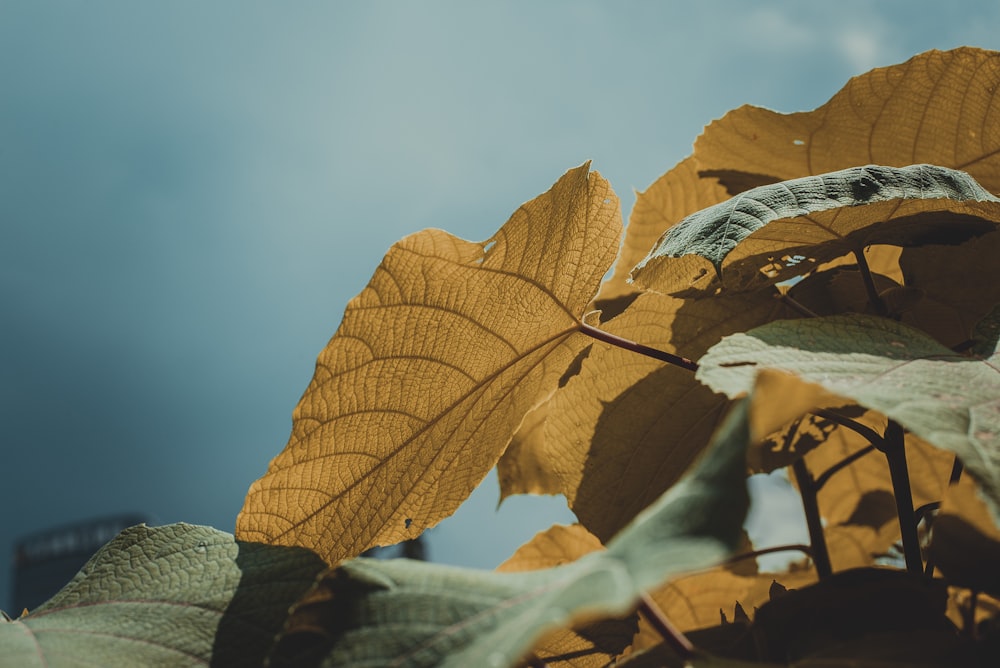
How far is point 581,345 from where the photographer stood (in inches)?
24.8

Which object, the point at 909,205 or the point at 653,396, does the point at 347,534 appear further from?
the point at 909,205

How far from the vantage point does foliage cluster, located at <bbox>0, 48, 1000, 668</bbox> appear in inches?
12.7

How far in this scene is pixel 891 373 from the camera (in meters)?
0.39

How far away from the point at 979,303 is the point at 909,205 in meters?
0.15

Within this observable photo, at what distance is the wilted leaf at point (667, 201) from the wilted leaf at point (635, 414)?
0.14 m

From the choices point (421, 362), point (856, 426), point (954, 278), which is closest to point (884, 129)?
point (954, 278)

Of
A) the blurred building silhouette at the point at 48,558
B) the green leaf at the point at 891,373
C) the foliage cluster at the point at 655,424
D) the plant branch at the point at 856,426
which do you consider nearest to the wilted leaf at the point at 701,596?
the foliage cluster at the point at 655,424

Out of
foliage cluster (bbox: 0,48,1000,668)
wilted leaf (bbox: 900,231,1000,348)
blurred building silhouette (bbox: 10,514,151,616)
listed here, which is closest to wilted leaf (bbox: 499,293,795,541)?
foliage cluster (bbox: 0,48,1000,668)

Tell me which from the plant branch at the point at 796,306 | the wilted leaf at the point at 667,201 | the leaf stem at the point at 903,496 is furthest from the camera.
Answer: the wilted leaf at the point at 667,201

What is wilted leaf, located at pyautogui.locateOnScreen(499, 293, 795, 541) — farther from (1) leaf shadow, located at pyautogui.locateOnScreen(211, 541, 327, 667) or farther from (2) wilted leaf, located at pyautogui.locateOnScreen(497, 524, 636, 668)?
(1) leaf shadow, located at pyautogui.locateOnScreen(211, 541, 327, 667)

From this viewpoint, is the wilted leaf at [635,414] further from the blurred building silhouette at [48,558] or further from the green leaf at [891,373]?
the blurred building silhouette at [48,558]

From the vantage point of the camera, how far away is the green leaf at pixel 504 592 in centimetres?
26

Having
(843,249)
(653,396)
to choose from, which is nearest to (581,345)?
(653,396)

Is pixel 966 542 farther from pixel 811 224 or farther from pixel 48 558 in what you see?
pixel 48 558
